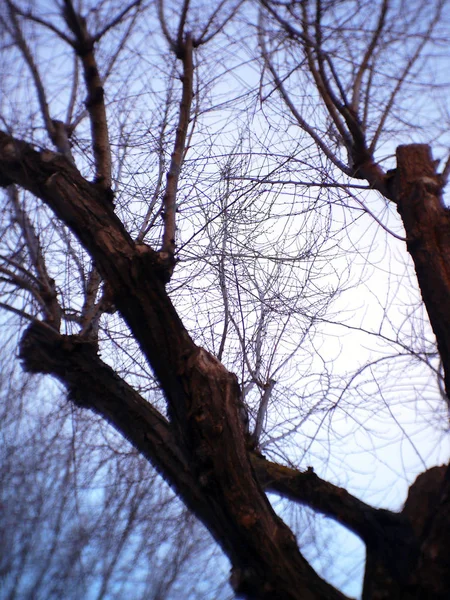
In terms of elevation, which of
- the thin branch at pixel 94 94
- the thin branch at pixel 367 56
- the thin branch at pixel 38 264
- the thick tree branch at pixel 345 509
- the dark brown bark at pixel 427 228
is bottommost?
A: the thick tree branch at pixel 345 509

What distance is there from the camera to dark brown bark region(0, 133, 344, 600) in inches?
78.7

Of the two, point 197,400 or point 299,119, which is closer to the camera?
point 197,400

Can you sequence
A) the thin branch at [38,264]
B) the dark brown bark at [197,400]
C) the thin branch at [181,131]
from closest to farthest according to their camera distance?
the dark brown bark at [197,400] < the thin branch at [38,264] < the thin branch at [181,131]

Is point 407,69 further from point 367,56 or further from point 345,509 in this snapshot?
point 345,509

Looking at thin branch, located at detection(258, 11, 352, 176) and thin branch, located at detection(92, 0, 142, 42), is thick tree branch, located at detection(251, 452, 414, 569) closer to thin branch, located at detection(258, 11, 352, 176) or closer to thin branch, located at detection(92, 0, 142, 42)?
thin branch, located at detection(258, 11, 352, 176)

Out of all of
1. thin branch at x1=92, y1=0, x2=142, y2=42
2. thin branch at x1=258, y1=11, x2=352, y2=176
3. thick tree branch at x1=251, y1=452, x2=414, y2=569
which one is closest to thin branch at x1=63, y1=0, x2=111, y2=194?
thin branch at x1=92, y1=0, x2=142, y2=42

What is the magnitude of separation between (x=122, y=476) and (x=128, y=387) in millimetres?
1007

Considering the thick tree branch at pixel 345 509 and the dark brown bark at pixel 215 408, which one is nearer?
the dark brown bark at pixel 215 408

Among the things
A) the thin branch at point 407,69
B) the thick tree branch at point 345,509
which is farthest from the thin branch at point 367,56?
the thick tree branch at point 345,509

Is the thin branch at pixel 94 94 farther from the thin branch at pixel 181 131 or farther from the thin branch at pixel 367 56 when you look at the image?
the thin branch at pixel 367 56

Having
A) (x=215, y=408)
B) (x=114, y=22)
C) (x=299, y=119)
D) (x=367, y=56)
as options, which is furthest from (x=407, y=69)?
(x=215, y=408)

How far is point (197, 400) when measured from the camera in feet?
6.75

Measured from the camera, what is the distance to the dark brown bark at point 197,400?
2.00 m

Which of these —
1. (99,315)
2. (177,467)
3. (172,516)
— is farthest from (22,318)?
(172,516)
